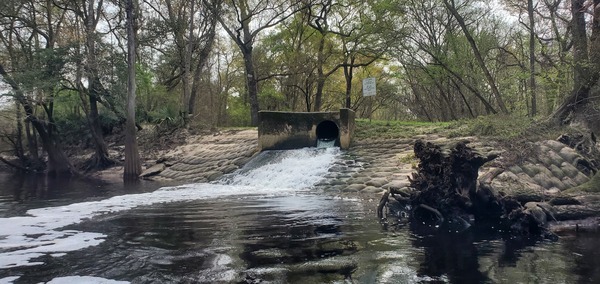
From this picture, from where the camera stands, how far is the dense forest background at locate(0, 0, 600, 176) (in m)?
19.5

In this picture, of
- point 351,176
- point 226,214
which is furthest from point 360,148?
point 226,214

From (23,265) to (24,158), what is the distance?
84.4 ft

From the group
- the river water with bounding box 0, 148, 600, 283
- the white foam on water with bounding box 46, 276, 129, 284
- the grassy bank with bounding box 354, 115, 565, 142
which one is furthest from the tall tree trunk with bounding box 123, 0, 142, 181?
the white foam on water with bounding box 46, 276, 129, 284

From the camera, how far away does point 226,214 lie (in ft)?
29.7

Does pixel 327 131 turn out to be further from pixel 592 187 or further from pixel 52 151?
pixel 52 151

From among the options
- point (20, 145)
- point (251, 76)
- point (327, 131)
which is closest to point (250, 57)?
point (251, 76)

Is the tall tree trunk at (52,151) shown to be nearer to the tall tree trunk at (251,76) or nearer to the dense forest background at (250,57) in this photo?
the dense forest background at (250,57)

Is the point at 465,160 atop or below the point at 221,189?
atop

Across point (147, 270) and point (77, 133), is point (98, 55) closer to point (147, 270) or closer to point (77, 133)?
point (77, 133)

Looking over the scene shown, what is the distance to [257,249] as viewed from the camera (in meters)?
6.09

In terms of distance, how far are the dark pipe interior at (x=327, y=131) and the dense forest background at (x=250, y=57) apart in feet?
19.6

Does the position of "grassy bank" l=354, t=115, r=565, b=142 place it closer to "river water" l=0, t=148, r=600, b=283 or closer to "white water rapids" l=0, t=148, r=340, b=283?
"white water rapids" l=0, t=148, r=340, b=283

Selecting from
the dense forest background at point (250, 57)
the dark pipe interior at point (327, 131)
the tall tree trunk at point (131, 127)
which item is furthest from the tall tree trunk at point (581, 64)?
the tall tree trunk at point (131, 127)

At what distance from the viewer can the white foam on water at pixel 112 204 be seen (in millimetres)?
6328
